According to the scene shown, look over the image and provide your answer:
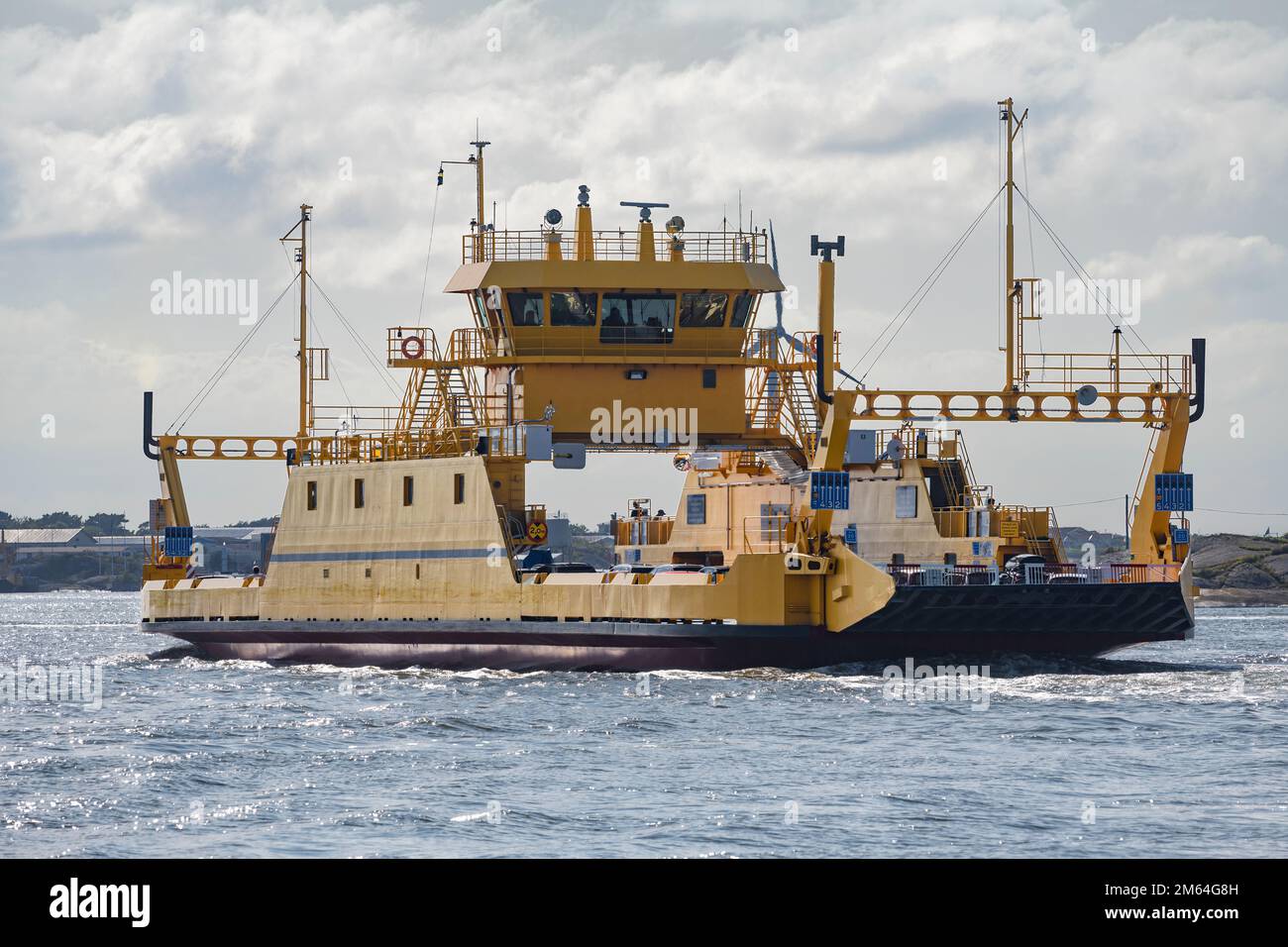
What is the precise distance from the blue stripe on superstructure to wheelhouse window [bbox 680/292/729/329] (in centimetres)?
772

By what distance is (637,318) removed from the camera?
48.1m

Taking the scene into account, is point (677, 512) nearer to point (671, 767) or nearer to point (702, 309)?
point (702, 309)

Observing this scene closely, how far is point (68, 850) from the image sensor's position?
2014cm

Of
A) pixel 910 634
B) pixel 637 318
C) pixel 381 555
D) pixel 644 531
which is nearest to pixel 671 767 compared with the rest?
pixel 910 634

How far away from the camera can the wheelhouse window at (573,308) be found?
47938 millimetres

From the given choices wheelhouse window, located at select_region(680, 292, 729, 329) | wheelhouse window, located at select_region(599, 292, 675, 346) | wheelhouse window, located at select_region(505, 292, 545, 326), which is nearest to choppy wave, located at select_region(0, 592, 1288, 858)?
wheelhouse window, located at select_region(599, 292, 675, 346)

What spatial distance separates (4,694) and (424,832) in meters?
23.9

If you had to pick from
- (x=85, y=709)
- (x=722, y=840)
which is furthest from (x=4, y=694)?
(x=722, y=840)

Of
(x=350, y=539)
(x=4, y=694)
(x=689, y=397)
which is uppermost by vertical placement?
(x=689, y=397)

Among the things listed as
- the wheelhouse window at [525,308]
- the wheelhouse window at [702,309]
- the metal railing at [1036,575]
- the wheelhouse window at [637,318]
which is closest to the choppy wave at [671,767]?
the metal railing at [1036,575]

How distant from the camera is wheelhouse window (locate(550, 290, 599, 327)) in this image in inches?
1887

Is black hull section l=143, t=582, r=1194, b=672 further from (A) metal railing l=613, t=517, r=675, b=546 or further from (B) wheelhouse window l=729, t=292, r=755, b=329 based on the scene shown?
(B) wheelhouse window l=729, t=292, r=755, b=329
